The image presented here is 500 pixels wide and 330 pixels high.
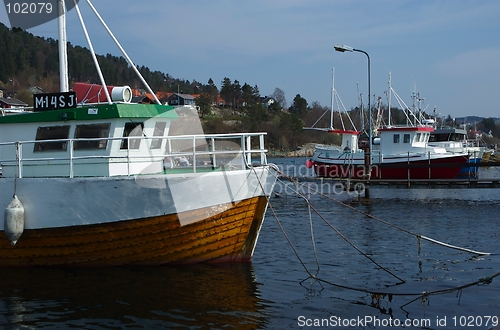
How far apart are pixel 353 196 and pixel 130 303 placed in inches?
756

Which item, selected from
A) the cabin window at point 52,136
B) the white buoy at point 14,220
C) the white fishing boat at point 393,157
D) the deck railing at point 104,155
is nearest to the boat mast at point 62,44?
the cabin window at point 52,136

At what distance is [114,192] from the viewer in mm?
10469

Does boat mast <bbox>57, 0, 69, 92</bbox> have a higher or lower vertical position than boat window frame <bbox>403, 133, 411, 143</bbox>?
higher

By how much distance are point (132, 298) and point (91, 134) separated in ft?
13.3

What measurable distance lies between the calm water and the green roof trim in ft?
11.2

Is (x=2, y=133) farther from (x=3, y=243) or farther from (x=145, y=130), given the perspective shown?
(x=145, y=130)

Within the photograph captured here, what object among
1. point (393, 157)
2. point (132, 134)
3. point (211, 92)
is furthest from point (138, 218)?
point (211, 92)

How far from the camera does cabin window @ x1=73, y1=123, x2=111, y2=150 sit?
1140cm

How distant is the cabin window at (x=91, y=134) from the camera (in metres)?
11.4

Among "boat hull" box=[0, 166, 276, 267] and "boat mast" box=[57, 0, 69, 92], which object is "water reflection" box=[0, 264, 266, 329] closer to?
"boat hull" box=[0, 166, 276, 267]

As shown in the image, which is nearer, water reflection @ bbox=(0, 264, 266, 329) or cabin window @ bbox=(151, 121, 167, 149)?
water reflection @ bbox=(0, 264, 266, 329)

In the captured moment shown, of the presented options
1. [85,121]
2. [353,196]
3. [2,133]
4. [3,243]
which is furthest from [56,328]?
[353,196]

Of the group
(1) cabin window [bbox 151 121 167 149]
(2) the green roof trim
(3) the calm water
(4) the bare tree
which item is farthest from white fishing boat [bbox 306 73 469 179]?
(4) the bare tree

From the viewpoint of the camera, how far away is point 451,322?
832 centimetres
